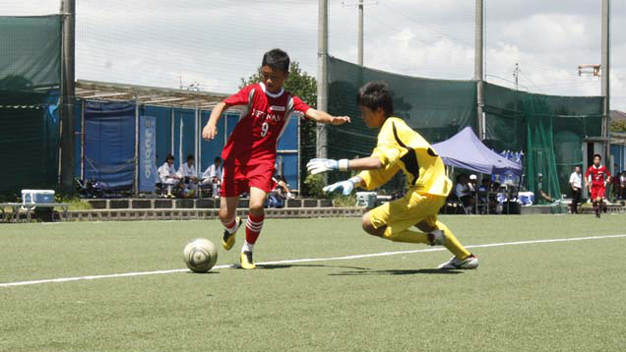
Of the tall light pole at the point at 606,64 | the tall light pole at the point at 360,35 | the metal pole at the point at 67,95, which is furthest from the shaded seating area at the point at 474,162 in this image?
the tall light pole at the point at 360,35

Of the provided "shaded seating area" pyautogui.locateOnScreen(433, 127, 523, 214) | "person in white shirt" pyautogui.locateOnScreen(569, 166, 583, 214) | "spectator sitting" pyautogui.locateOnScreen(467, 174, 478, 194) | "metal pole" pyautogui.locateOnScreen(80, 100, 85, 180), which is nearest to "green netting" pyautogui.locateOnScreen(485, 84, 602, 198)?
"person in white shirt" pyautogui.locateOnScreen(569, 166, 583, 214)

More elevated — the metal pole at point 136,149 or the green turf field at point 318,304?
the metal pole at point 136,149

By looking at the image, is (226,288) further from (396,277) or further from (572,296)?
(572,296)

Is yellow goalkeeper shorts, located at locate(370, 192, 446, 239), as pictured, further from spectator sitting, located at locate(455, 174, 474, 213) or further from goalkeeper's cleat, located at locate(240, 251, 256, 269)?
spectator sitting, located at locate(455, 174, 474, 213)

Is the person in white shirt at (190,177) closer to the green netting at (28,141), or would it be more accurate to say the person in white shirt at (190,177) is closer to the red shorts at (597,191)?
the green netting at (28,141)

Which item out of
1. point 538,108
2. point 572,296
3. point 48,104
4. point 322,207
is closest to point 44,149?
point 48,104

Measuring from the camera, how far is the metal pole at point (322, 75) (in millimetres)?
28938

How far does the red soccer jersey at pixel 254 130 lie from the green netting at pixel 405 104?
63.5 ft

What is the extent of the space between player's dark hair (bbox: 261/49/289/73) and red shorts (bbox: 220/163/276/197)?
0.91 metres

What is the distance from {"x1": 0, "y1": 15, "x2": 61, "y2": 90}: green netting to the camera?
72.6 ft

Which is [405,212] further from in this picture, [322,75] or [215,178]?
[322,75]

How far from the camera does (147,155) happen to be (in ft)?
95.6

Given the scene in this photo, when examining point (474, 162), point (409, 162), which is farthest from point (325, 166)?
point (474, 162)

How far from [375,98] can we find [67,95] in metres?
15.1
